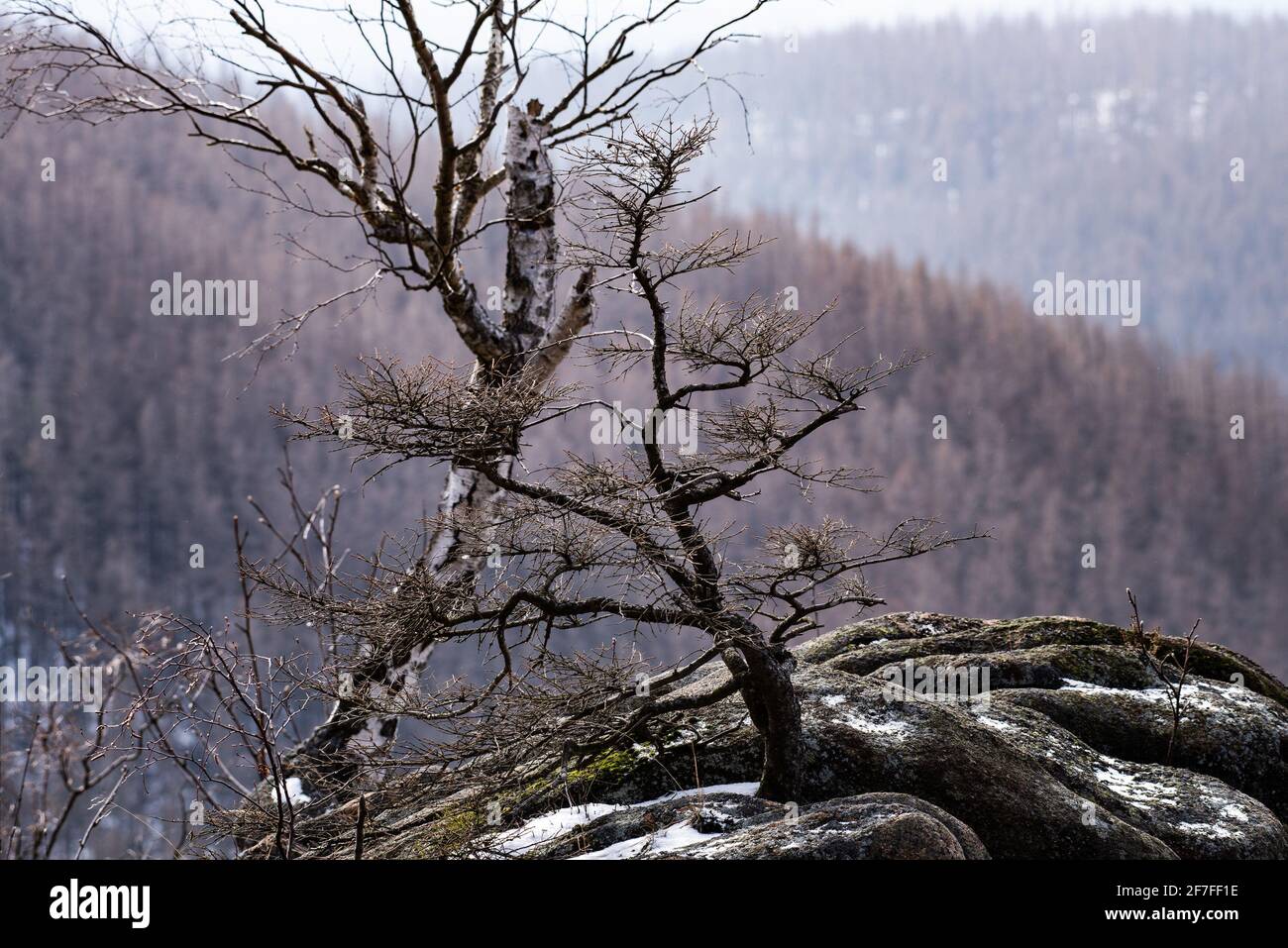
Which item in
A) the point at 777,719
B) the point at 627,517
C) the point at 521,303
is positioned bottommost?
the point at 777,719

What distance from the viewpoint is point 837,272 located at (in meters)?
83.8

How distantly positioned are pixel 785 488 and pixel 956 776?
204 ft

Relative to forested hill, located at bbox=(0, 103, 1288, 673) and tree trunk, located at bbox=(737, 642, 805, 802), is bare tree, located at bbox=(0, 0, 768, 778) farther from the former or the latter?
forested hill, located at bbox=(0, 103, 1288, 673)

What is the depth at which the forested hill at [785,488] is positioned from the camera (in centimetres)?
6975

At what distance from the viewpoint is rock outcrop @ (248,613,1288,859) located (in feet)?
13.9

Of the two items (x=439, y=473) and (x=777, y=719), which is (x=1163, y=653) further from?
(x=439, y=473)

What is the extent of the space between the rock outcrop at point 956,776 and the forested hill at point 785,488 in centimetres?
5709

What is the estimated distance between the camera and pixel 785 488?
66.9 m

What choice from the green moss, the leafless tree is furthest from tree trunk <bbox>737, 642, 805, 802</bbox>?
the leafless tree

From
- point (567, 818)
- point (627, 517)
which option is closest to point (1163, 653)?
point (567, 818)

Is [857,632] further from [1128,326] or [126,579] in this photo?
[1128,326]
